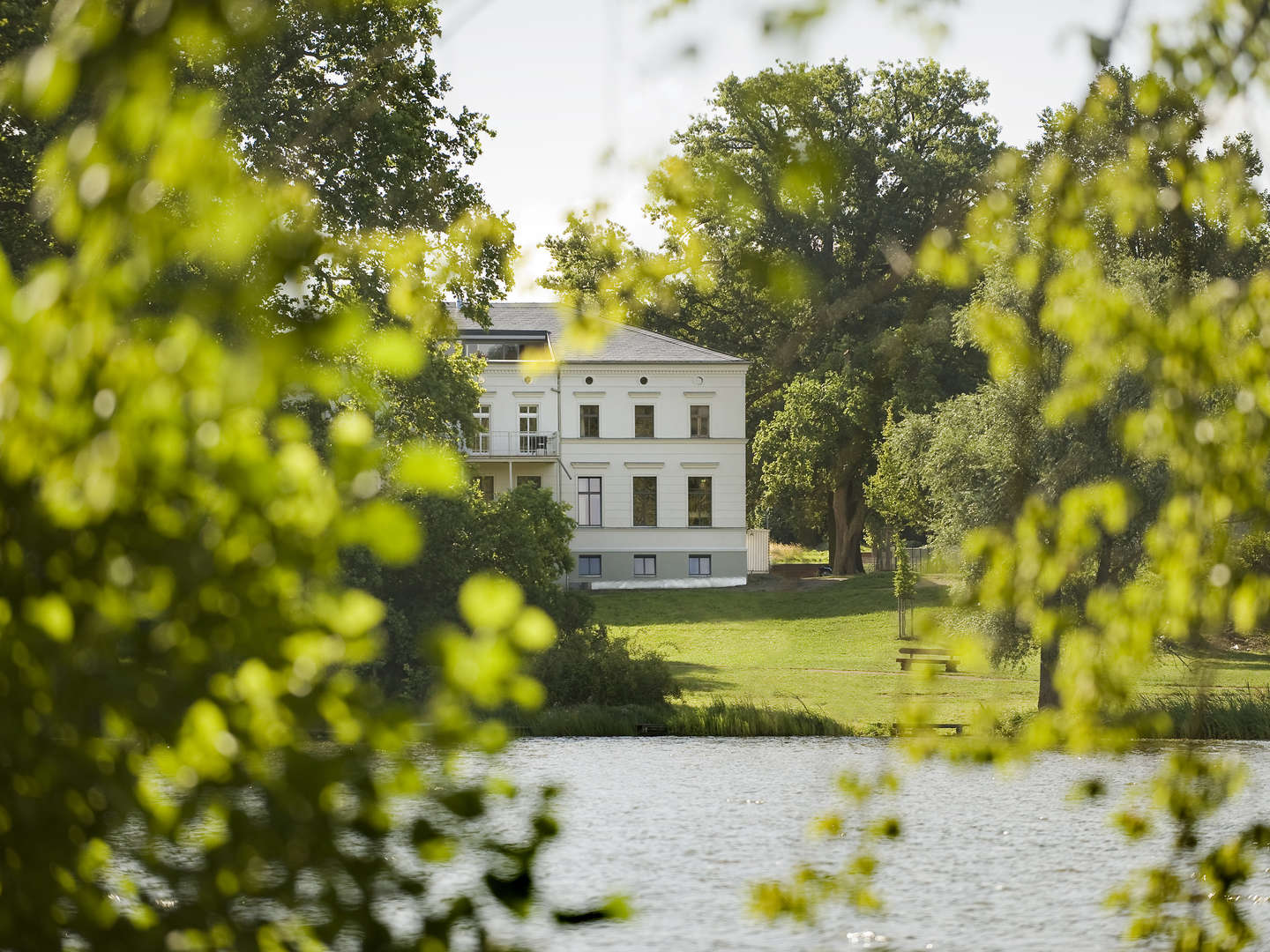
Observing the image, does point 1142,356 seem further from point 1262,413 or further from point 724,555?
point 724,555

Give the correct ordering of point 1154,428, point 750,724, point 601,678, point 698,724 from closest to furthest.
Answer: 1. point 1154,428
2. point 750,724
3. point 698,724
4. point 601,678

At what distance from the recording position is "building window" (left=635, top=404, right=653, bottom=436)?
47688 millimetres

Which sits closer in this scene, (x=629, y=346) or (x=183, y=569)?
(x=183, y=569)

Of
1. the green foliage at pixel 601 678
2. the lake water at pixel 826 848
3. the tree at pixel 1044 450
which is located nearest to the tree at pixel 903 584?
the tree at pixel 1044 450

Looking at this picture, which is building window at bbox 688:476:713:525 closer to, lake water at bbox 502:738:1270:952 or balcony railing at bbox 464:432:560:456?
balcony railing at bbox 464:432:560:456

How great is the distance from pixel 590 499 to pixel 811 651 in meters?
15.2

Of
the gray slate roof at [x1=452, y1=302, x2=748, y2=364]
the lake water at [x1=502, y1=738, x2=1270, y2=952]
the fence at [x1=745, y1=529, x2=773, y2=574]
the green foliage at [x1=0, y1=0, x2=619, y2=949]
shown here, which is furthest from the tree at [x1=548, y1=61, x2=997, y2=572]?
the green foliage at [x1=0, y1=0, x2=619, y2=949]

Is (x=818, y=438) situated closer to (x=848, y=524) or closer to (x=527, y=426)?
(x=848, y=524)

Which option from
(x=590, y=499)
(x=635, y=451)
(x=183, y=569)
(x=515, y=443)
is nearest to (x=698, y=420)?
(x=635, y=451)

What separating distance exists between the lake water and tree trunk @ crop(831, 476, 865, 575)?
2647 cm

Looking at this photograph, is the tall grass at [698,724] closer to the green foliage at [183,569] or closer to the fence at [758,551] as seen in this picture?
the green foliage at [183,569]

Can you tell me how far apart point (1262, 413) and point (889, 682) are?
25.9 m

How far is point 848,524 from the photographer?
48500 mm

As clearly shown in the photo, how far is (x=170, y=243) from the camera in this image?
1.68 meters
